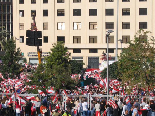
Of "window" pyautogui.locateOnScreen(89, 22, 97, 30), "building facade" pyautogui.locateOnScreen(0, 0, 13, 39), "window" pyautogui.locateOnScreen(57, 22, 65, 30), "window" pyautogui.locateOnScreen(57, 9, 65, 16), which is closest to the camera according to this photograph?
"window" pyautogui.locateOnScreen(89, 22, 97, 30)

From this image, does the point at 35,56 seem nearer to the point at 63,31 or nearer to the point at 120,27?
the point at 63,31

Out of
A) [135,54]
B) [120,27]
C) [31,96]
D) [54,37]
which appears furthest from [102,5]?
[31,96]

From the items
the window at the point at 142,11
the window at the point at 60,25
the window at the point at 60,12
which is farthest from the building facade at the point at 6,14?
the window at the point at 142,11

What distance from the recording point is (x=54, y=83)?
36.3m

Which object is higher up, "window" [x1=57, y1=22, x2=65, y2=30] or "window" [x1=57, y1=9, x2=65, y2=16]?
"window" [x1=57, y1=9, x2=65, y2=16]

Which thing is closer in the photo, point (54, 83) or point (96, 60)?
point (54, 83)

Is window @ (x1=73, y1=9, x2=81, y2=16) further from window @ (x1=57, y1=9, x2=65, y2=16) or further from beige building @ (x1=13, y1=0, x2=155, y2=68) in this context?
window @ (x1=57, y1=9, x2=65, y2=16)

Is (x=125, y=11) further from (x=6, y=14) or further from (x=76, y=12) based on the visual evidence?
(x=6, y=14)

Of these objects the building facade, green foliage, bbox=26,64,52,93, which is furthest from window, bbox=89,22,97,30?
the building facade

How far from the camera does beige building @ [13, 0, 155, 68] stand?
7900 cm

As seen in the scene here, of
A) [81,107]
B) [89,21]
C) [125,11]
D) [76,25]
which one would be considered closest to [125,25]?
[125,11]

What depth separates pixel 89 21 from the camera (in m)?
79.4

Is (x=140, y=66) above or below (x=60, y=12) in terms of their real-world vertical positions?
below

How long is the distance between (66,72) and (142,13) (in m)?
43.4
